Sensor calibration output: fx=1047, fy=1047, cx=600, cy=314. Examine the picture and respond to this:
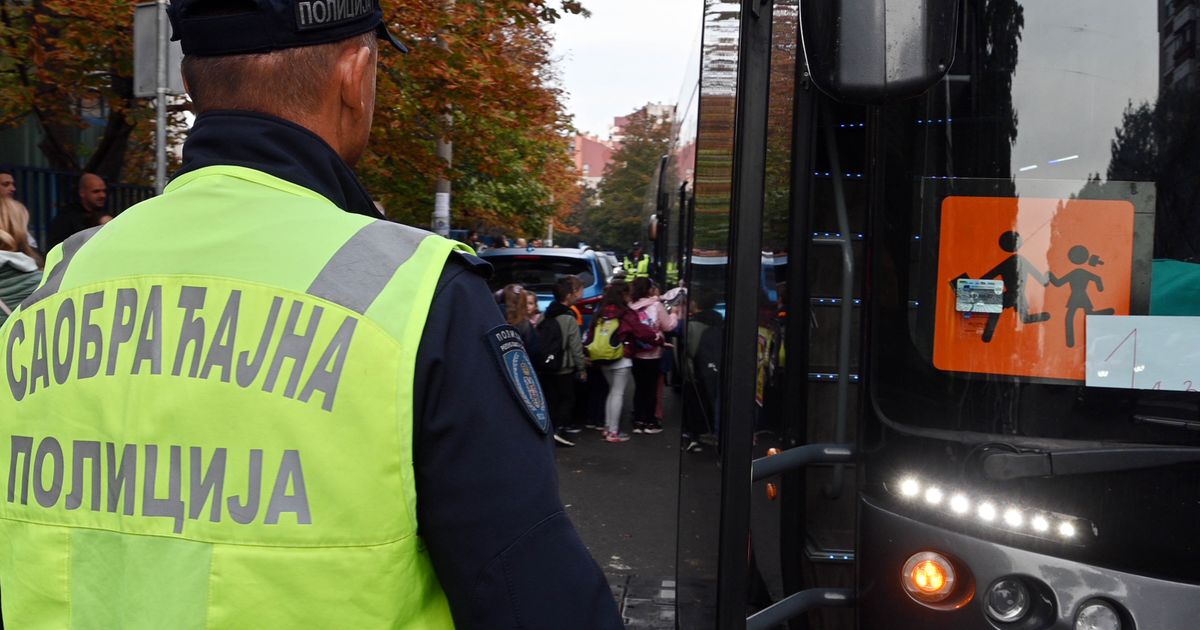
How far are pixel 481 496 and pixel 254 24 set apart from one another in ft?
2.13

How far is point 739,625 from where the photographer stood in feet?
7.15

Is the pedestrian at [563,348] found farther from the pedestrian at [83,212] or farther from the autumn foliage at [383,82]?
the pedestrian at [83,212]

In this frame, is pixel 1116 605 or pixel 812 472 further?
pixel 812 472

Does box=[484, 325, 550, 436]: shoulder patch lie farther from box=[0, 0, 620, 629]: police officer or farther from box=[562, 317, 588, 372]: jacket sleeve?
box=[562, 317, 588, 372]: jacket sleeve

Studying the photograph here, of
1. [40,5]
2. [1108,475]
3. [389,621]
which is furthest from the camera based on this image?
[40,5]

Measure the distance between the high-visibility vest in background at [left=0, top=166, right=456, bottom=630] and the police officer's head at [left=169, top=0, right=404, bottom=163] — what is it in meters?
0.11

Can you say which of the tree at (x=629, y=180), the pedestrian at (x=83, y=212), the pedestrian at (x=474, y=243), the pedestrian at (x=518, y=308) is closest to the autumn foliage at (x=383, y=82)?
the pedestrian at (x=83, y=212)

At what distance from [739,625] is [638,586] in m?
3.58

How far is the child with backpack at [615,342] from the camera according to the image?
34.6ft

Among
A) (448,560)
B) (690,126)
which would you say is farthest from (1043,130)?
(690,126)

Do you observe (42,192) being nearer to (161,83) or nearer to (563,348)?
(161,83)

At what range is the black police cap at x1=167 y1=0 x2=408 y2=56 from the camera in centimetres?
130

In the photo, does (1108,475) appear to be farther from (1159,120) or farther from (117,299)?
(117,299)

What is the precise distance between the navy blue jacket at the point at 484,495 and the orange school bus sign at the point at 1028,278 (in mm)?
1630
